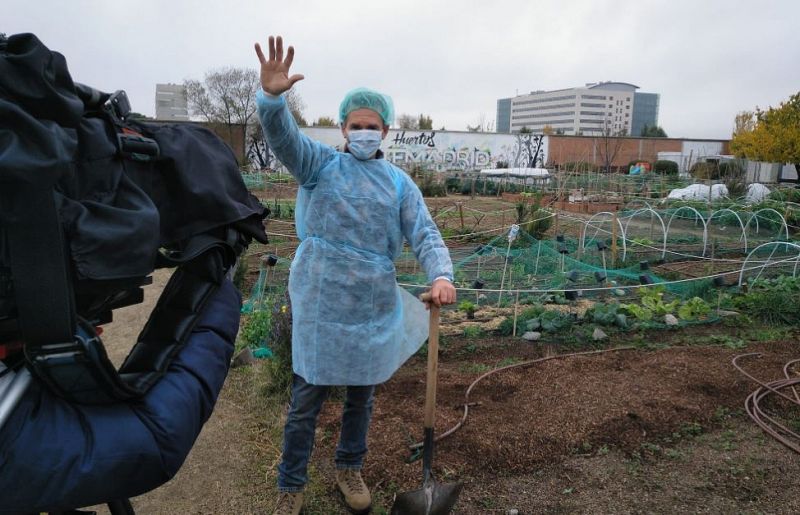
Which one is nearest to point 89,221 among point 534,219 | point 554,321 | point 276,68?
point 276,68

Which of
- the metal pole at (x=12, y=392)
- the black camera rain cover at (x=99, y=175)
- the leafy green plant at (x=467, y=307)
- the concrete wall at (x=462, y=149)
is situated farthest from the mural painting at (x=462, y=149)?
the metal pole at (x=12, y=392)

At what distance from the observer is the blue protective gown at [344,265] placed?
225cm

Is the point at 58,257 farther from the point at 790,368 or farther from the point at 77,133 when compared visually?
the point at 790,368

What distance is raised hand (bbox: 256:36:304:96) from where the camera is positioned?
74.2 inches

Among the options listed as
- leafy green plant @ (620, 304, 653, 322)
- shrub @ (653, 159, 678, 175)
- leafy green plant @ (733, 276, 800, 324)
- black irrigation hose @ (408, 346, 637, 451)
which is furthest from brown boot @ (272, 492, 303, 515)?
shrub @ (653, 159, 678, 175)

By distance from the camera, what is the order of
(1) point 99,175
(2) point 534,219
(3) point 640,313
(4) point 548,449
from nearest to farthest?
(1) point 99,175 < (4) point 548,449 < (3) point 640,313 < (2) point 534,219

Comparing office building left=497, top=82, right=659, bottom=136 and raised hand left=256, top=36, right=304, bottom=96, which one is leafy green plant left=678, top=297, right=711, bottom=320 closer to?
raised hand left=256, top=36, right=304, bottom=96

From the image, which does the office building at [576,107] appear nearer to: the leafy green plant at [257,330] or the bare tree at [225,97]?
the bare tree at [225,97]

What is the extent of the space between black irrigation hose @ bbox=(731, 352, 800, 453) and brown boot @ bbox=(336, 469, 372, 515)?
7.17 ft

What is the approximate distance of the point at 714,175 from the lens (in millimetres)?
28203

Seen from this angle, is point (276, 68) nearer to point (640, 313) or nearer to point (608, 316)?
point (608, 316)

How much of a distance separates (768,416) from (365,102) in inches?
116

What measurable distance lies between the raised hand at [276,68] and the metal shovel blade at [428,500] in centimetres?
153

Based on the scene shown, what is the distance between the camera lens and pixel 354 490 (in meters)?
2.48
